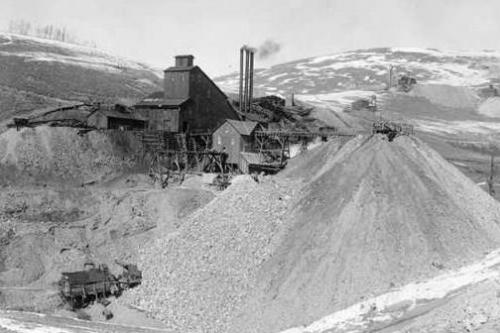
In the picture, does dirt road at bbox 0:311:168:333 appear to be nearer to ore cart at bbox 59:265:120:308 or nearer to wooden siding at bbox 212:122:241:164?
ore cart at bbox 59:265:120:308

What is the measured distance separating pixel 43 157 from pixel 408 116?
81375mm

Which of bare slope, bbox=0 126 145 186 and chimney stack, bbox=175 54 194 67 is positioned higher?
chimney stack, bbox=175 54 194 67

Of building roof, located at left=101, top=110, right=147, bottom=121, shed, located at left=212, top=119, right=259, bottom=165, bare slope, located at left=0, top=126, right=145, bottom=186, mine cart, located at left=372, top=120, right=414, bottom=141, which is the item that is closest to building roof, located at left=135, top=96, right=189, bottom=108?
building roof, located at left=101, top=110, right=147, bottom=121

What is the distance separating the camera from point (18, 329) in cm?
3450

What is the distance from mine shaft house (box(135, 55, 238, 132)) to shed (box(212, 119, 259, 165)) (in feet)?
14.6

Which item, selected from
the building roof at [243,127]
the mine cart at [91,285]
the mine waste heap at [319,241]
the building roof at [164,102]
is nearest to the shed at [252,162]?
the building roof at [243,127]

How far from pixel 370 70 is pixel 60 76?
306 ft

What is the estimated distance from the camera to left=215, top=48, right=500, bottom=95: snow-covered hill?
161m

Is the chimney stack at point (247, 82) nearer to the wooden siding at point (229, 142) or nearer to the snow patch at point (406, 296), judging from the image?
the wooden siding at point (229, 142)

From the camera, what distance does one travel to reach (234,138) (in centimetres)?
5750

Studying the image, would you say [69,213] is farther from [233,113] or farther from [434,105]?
[434,105]

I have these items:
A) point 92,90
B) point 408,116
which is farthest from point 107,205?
point 408,116

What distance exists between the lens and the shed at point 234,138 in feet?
187

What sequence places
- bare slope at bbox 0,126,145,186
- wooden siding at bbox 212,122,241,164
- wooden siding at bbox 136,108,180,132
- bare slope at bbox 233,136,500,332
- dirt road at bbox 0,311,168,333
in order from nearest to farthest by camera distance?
bare slope at bbox 233,136,500,332 → dirt road at bbox 0,311,168,333 → bare slope at bbox 0,126,145,186 → wooden siding at bbox 212,122,241,164 → wooden siding at bbox 136,108,180,132
